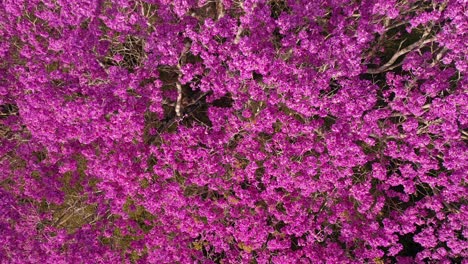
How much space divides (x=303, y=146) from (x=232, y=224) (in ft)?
10.6

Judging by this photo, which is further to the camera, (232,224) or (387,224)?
(232,224)

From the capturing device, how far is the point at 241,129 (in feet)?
31.8

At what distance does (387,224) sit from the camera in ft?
32.1

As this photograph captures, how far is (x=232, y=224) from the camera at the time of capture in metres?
10.6

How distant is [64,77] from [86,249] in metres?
4.91

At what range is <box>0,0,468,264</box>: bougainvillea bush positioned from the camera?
30.4 ft

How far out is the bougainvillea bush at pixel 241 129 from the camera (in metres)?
9.26

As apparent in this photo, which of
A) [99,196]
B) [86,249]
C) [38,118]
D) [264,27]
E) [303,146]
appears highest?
[264,27]

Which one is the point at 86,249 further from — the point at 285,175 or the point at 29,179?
the point at 285,175

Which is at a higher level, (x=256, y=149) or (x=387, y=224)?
(x=256, y=149)

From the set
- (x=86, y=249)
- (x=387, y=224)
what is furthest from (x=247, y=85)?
(x=86, y=249)

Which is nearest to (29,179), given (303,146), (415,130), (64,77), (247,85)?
(64,77)

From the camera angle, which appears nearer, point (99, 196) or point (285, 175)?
point (285, 175)

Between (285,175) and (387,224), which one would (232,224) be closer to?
(285,175)
